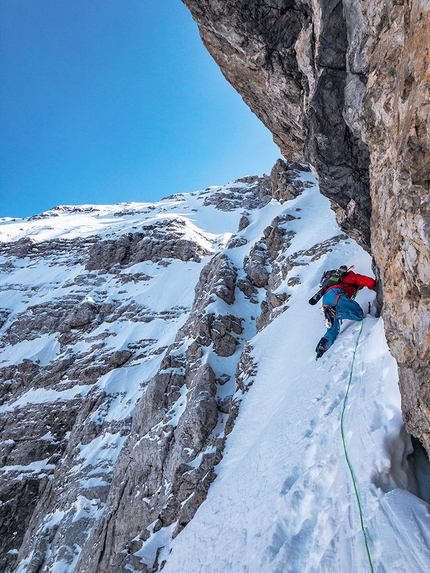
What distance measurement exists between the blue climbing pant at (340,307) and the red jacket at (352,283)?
0.64 feet

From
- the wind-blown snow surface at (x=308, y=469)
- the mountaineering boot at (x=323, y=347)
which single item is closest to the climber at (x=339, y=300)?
the mountaineering boot at (x=323, y=347)

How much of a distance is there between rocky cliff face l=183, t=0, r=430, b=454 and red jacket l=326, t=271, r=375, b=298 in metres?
1.07

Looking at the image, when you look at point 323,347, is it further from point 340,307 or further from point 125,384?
point 125,384

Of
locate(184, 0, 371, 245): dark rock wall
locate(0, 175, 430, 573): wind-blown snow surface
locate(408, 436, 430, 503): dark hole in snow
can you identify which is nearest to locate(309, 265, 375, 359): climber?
locate(0, 175, 430, 573): wind-blown snow surface

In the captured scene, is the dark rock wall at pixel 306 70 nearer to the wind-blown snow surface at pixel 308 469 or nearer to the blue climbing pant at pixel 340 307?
the blue climbing pant at pixel 340 307

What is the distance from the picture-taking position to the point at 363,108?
596 centimetres

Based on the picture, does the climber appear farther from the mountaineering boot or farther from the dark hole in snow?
the dark hole in snow

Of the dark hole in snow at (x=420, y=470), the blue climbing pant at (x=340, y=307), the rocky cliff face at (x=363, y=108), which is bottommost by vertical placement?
the dark hole in snow at (x=420, y=470)

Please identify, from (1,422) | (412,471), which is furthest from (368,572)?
(1,422)

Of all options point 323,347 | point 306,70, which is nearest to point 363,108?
point 306,70

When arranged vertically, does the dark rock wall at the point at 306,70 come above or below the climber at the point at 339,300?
above

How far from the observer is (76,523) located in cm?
2119

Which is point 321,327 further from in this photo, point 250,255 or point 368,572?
point 250,255

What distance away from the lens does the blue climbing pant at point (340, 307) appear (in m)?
9.51
